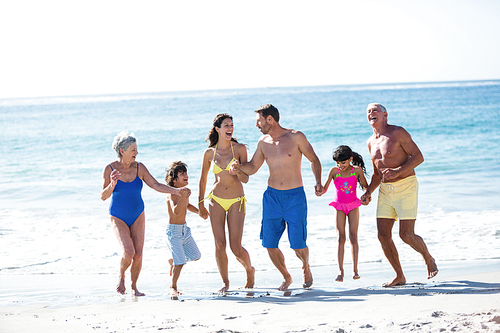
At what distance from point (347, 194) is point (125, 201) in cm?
259

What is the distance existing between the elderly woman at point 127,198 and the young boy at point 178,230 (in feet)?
0.80

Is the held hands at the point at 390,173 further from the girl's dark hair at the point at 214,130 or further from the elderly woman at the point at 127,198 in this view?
the elderly woman at the point at 127,198

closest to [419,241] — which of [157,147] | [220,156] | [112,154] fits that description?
[220,156]

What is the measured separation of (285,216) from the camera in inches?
220

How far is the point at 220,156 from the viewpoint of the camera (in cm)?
577

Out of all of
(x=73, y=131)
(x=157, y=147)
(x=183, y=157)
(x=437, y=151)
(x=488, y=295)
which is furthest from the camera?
(x=73, y=131)

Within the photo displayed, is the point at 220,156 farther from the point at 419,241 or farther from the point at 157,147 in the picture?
the point at 157,147

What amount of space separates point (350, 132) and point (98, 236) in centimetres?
1892

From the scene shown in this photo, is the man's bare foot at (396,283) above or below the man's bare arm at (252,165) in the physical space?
below

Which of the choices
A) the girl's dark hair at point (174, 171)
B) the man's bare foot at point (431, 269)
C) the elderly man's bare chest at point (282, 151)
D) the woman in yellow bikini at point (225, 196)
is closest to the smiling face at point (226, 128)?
the woman in yellow bikini at point (225, 196)

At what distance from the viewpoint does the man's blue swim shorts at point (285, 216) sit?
219 inches

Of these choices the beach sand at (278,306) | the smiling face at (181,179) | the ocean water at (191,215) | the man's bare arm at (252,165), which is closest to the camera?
the beach sand at (278,306)

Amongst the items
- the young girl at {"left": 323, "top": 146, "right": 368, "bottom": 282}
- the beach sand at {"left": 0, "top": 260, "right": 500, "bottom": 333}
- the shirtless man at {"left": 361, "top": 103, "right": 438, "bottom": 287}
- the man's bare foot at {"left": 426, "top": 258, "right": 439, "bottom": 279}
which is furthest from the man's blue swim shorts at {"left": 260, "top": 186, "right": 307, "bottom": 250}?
the man's bare foot at {"left": 426, "top": 258, "right": 439, "bottom": 279}

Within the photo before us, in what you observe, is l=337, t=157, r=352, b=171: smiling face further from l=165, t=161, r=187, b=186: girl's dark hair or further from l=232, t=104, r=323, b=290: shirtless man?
l=165, t=161, r=187, b=186: girl's dark hair
